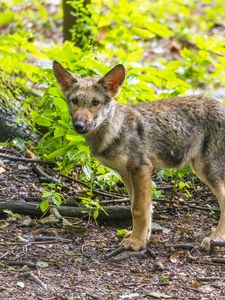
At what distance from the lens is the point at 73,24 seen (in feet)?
34.3

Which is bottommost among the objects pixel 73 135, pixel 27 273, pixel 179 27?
pixel 179 27

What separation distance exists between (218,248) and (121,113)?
1.70 metres

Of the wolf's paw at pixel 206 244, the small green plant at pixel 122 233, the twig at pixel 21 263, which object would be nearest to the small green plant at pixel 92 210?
the small green plant at pixel 122 233

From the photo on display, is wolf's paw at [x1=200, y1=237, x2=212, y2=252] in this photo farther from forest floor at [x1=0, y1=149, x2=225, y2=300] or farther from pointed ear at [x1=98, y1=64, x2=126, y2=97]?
pointed ear at [x1=98, y1=64, x2=126, y2=97]

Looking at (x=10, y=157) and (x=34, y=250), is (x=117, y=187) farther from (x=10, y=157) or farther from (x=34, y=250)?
(x=34, y=250)

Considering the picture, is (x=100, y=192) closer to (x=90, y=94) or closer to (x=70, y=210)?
(x=70, y=210)

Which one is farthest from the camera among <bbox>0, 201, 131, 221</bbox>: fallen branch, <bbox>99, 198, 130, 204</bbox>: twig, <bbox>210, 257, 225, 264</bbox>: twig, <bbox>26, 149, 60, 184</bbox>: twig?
<bbox>26, 149, 60, 184</bbox>: twig

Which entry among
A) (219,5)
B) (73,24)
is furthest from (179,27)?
(73,24)

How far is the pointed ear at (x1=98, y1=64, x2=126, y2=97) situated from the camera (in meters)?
6.27

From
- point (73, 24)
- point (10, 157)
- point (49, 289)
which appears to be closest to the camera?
point (49, 289)

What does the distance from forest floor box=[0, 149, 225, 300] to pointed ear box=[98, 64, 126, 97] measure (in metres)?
1.48

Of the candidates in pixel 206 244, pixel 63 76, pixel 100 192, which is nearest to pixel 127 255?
pixel 206 244

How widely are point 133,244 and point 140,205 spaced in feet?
→ 1.28

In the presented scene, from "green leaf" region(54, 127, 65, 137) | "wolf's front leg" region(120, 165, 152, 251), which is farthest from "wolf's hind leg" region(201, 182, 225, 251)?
"green leaf" region(54, 127, 65, 137)
